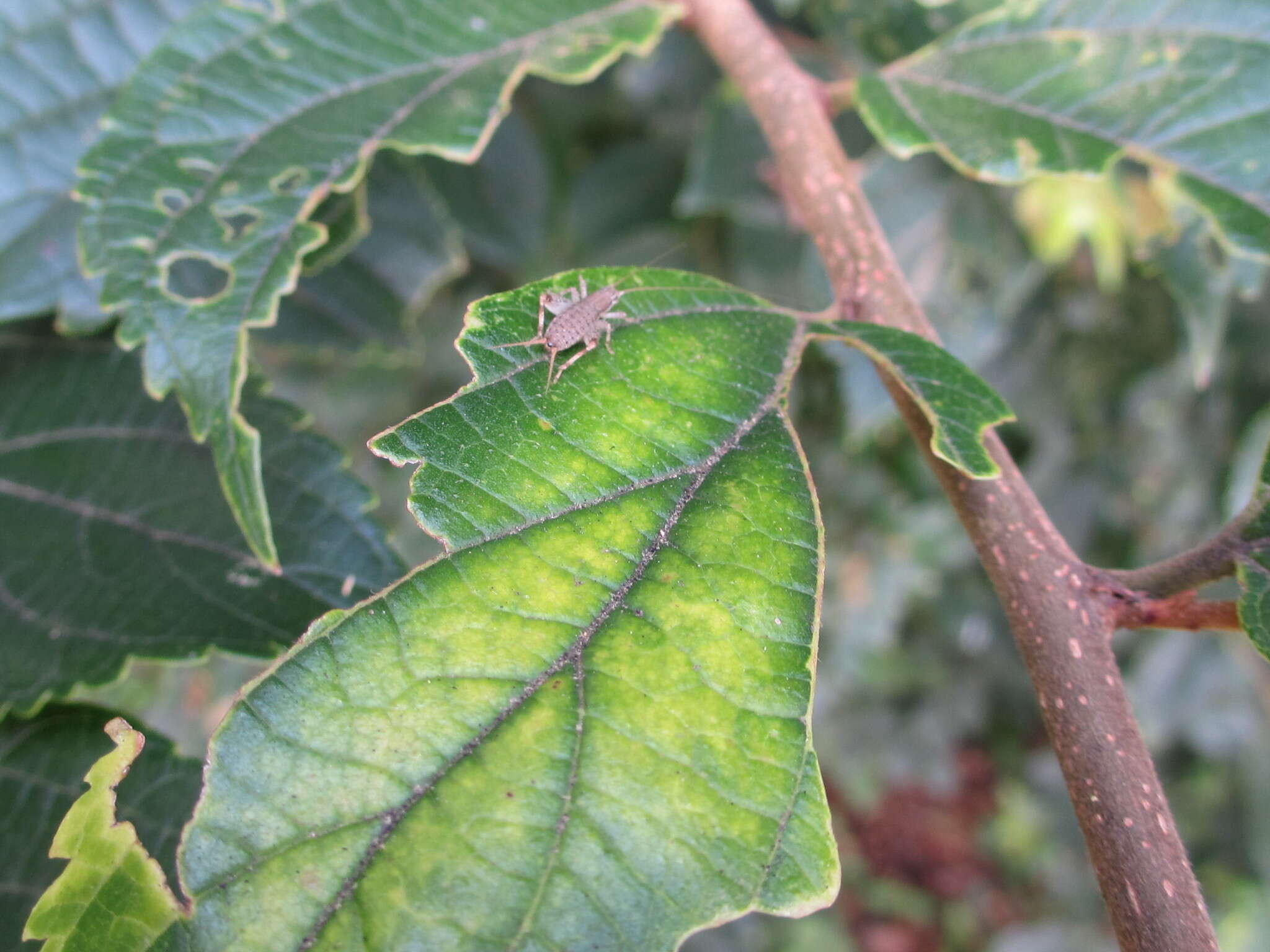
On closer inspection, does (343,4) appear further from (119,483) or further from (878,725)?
(878,725)

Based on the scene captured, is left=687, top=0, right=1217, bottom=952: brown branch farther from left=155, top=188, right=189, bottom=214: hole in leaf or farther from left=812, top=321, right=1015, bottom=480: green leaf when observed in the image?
left=155, top=188, right=189, bottom=214: hole in leaf

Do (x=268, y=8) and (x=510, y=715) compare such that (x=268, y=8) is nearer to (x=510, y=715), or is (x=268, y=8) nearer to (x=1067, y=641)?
(x=510, y=715)

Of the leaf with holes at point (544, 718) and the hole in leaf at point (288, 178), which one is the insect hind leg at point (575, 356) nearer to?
the leaf with holes at point (544, 718)

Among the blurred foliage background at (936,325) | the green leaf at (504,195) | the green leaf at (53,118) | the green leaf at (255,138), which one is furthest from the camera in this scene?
the green leaf at (504,195)

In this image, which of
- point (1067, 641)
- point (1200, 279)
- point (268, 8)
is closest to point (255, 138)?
point (268, 8)

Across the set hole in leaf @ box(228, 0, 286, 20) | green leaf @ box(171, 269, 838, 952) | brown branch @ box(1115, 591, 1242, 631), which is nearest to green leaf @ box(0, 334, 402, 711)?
green leaf @ box(171, 269, 838, 952)

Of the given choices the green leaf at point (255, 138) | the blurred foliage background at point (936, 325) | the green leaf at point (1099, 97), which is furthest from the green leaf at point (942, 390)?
the blurred foliage background at point (936, 325)
